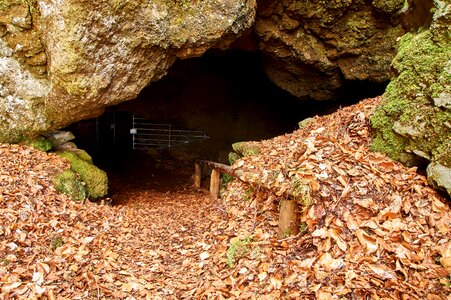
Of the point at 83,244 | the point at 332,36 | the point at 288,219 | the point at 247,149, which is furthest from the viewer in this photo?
the point at 332,36

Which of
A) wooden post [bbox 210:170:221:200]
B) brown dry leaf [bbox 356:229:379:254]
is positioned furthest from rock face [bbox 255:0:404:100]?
brown dry leaf [bbox 356:229:379:254]

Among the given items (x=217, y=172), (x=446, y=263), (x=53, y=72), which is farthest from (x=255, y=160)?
(x=53, y=72)

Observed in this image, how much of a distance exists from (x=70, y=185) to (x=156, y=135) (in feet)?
28.3

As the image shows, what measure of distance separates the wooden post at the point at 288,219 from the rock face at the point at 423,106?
135 centimetres

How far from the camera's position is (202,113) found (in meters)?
12.2

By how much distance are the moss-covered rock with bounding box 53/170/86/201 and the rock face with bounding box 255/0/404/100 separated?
17.7 feet

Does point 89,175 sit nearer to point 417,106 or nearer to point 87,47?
point 87,47

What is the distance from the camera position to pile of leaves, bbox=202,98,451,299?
8.73ft

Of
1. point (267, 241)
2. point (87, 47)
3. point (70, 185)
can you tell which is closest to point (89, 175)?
point (70, 185)

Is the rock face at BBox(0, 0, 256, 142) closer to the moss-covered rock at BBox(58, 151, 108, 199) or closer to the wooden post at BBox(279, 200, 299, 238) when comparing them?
the moss-covered rock at BBox(58, 151, 108, 199)

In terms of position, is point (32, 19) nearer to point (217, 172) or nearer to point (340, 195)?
point (217, 172)

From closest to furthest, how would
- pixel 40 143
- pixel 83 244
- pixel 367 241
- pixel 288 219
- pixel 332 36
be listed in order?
pixel 367 241, pixel 288 219, pixel 83 244, pixel 40 143, pixel 332 36

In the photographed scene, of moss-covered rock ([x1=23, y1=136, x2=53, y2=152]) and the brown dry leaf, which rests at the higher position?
the brown dry leaf

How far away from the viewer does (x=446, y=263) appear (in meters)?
2.67
